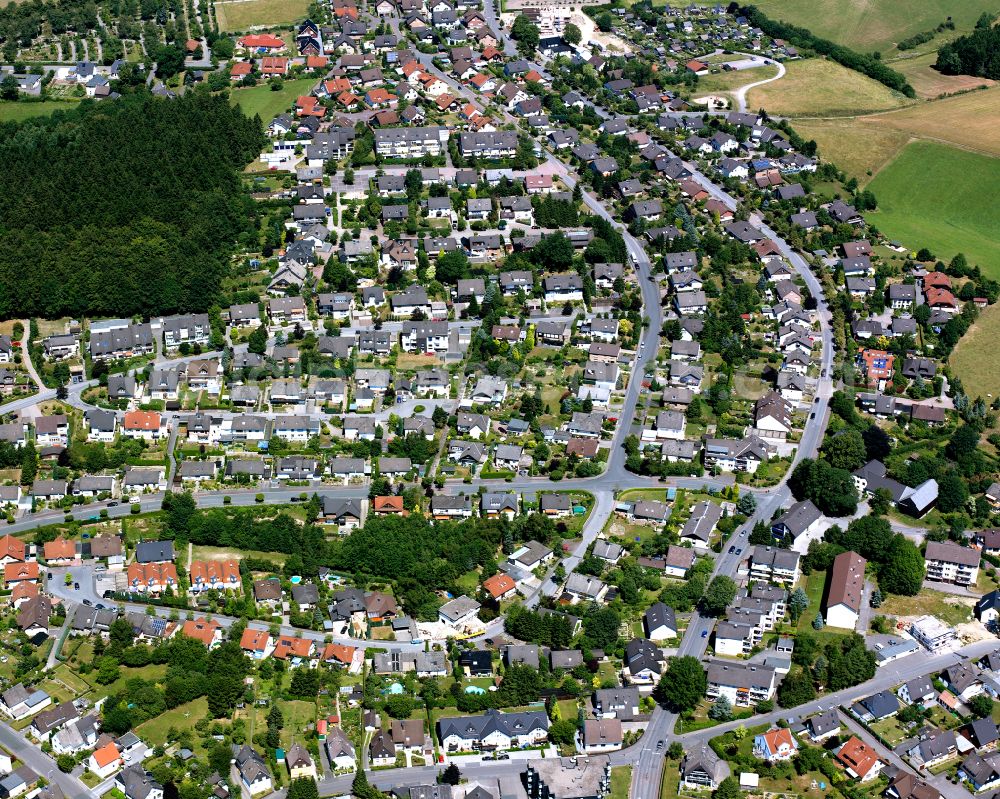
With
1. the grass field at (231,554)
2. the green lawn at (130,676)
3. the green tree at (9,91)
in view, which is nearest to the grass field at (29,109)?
the green tree at (9,91)

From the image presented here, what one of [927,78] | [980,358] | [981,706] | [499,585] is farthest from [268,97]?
[981,706]

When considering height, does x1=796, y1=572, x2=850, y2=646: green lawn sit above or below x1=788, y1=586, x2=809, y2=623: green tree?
below

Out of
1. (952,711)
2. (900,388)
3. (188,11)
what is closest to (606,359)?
(900,388)

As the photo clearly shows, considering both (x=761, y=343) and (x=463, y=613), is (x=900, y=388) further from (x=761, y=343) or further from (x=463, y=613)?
(x=463, y=613)

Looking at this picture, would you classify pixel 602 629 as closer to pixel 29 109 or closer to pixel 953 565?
pixel 953 565

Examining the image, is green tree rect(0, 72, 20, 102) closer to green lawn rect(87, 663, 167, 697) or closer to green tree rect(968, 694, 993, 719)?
green lawn rect(87, 663, 167, 697)

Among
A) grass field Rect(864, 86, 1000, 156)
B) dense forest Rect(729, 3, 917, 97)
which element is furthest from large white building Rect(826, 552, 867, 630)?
dense forest Rect(729, 3, 917, 97)
